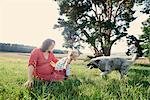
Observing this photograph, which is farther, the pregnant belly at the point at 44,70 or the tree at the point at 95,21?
the tree at the point at 95,21

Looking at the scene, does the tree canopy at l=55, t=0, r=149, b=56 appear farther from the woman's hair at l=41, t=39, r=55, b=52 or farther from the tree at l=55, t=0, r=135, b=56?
the woman's hair at l=41, t=39, r=55, b=52

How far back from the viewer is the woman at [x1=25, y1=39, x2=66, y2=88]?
714 cm

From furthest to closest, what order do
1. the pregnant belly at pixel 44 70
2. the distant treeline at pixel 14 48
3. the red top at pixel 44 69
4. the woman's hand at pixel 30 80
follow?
the distant treeline at pixel 14 48 < the pregnant belly at pixel 44 70 < the red top at pixel 44 69 < the woman's hand at pixel 30 80

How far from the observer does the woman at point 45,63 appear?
7145 mm

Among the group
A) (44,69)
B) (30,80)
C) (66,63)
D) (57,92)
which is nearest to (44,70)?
(44,69)

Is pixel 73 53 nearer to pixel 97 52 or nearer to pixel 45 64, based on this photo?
pixel 45 64

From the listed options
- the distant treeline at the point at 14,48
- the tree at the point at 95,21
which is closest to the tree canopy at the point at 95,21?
the tree at the point at 95,21

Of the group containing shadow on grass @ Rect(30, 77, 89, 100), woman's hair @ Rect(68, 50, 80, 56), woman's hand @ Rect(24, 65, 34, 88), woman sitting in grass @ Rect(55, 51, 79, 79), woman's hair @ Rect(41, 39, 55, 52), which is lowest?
shadow on grass @ Rect(30, 77, 89, 100)

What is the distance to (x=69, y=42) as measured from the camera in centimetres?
3194

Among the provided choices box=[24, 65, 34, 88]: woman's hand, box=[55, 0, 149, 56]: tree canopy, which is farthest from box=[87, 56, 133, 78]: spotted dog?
box=[55, 0, 149, 56]: tree canopy

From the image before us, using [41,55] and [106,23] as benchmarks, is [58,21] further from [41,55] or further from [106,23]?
[41,55]

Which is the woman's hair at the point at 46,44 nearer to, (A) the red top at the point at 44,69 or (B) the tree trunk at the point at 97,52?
(A) the red top at the point at 44,69

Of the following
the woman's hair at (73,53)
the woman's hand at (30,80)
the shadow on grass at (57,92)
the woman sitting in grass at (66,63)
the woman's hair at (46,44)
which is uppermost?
the woman's hair at (46,44)

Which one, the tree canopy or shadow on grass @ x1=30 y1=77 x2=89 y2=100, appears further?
the tree canopy
